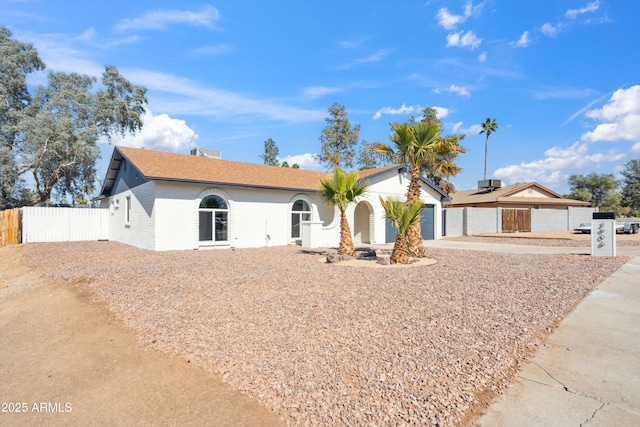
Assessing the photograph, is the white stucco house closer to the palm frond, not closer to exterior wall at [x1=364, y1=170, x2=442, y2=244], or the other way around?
exterior wall at [x1=364, y1=170, x2=442, y2=244]

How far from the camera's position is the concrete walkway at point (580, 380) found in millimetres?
3129

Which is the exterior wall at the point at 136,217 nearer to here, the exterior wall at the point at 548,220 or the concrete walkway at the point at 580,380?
the concrete walkway at the point at 580,380

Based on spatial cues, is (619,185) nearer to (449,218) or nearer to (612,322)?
(449,218)

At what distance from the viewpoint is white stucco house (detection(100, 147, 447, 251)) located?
50.3 feet

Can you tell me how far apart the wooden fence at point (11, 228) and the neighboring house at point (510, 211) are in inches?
1110

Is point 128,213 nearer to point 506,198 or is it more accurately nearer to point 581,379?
point 581,379

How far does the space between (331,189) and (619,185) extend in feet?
202

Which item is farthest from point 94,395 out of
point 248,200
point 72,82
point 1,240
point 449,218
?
point 72,82

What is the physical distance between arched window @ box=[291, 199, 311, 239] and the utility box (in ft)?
43.6

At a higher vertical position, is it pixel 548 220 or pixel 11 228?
pixel 548 220

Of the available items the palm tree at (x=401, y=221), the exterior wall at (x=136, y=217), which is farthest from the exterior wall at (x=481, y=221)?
the exterior wall at (x=136, y=217)

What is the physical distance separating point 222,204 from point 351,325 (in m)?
12.8

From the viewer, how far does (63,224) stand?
20.8 m

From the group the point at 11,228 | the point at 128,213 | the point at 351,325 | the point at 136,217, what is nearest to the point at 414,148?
the point at 351,325
